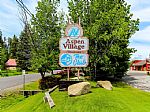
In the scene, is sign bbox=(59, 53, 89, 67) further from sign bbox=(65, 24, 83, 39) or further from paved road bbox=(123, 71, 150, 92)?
paved road bbox=(123, 71, 150, 92)

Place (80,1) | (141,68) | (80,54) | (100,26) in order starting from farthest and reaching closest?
(141,68)
(80,1)
(100,26)
(80,54)

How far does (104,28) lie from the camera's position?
28.2 metres

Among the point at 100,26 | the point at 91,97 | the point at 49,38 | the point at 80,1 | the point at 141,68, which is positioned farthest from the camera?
the point at 141,68

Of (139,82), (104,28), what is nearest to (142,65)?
(139,82)

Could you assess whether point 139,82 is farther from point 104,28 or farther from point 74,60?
point 74,60

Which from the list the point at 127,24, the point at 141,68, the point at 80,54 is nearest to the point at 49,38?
the point at 127,24

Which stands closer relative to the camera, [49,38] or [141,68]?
[49,38]

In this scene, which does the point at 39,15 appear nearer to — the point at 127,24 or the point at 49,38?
the point at 49,38

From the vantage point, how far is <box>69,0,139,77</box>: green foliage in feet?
88.9

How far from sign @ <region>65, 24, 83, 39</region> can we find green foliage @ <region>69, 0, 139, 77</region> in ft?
37.2

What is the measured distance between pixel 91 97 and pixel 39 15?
16.3 metres

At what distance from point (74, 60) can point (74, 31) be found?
5.32ft

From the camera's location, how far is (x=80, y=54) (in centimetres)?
1455

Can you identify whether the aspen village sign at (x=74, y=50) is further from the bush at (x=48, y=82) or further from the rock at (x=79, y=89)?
the bush at (x=48, y=82)
